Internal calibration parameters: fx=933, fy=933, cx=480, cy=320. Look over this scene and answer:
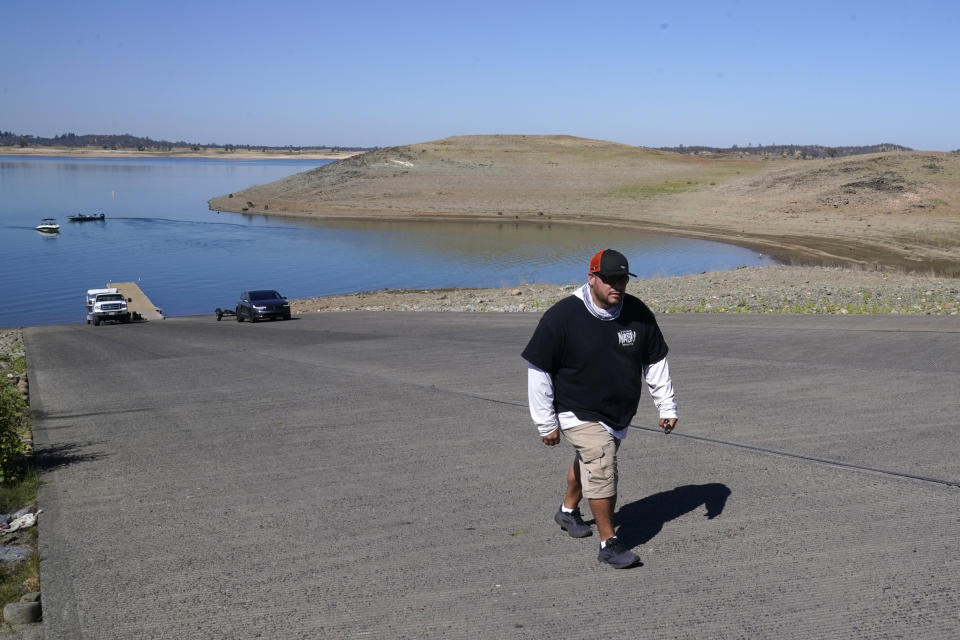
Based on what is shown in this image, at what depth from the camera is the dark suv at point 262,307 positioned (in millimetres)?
37969

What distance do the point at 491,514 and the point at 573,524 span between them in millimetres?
885

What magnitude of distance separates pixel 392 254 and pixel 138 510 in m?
64.9

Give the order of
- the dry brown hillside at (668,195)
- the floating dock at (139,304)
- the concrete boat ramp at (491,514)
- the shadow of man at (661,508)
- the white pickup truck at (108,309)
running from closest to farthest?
the concrete boat ramp at (491,514)
the shadow of man at (661,508)
the white pickup truck at (108,309)
the floating dock at (139,304)
the dry brown hillside at (668,195)

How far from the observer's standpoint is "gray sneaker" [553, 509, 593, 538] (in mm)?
6598

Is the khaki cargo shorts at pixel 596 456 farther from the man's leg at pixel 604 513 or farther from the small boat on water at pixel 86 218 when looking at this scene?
the small boat on water at pixel 86 218

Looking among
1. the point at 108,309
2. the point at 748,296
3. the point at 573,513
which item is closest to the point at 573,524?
the point at 573,513

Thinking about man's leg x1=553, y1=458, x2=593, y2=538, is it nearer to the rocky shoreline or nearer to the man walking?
the man walking

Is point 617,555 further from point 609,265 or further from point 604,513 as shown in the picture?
point 609,265

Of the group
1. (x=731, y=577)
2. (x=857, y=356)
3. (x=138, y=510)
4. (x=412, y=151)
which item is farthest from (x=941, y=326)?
(x=412, y=151)

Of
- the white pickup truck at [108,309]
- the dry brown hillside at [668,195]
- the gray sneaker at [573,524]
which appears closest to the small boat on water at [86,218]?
the dry brown hillside at [668,195]

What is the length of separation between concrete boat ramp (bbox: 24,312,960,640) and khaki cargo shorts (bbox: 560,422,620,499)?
1.85 feet

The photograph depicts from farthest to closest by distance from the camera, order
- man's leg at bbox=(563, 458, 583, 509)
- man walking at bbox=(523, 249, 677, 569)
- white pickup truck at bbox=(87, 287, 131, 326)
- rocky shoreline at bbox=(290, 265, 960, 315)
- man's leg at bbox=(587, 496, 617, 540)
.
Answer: white pickup truck at bbox=(87, 287, 131, 326) < rocky shoreline at bbox=(290, 265, 960, 315) < man's leg at bbox=(563, 458, 583, 509) < man's leg at bbox=(587, 496, 617, 540) < man walking at bbox=(523, 249, 677, 569)

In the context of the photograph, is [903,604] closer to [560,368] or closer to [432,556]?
[560,368]

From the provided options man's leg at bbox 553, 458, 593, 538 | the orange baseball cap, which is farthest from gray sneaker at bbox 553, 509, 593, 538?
the orange baseball cap
